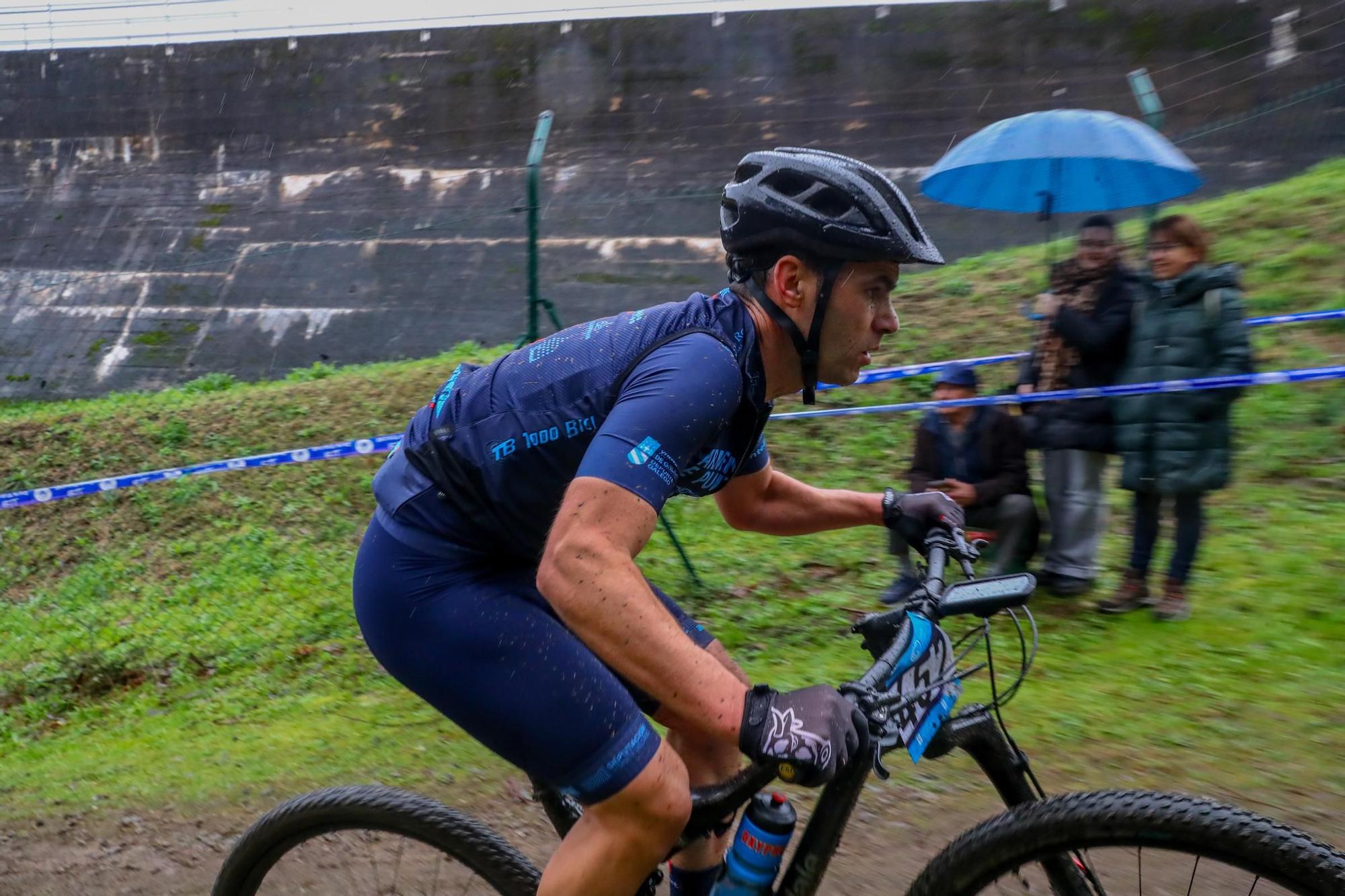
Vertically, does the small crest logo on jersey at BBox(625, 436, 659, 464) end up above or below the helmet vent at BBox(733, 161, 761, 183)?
below

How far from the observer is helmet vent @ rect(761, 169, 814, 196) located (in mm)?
2258

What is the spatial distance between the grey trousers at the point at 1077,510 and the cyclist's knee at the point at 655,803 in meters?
3.85

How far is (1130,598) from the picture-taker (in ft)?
17.6

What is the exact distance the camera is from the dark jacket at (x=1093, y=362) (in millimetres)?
5500

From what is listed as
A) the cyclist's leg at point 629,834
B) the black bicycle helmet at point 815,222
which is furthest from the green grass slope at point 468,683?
the black bicycle helmet at point 815,222

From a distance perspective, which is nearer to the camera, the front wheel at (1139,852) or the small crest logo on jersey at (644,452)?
the front wheel at (1139,852)

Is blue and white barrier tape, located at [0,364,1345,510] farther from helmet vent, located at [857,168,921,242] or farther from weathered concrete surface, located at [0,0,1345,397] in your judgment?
weathered concrete surface, located at [0,0,1345,397]

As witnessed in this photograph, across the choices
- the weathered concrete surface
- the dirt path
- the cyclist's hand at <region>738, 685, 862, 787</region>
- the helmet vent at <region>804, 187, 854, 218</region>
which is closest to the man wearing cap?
the dirt path

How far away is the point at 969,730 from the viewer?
218cm

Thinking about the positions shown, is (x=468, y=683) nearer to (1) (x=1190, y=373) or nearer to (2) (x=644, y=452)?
(2) (x=644, y=452)

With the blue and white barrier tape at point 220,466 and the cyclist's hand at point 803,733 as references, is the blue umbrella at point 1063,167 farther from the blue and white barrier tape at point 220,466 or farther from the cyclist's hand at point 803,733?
the cyclist's hand at point 803,733

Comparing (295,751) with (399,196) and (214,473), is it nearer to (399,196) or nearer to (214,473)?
(214,473)

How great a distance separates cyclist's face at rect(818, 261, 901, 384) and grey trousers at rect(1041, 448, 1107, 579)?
3.60 meters

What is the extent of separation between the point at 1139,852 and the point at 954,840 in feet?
1.04
